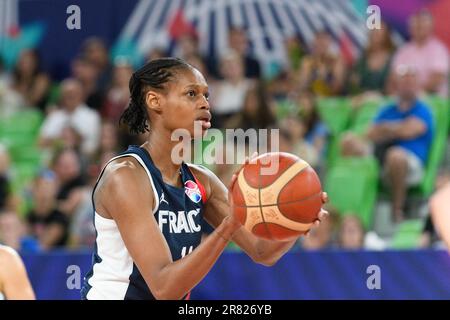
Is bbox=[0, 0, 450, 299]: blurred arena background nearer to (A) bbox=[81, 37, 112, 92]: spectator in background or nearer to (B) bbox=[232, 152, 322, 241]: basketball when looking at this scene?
(A) bbox=[81, 37, 112, 92]: spectator in background

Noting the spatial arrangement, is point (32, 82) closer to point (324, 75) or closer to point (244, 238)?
point (324, 75)

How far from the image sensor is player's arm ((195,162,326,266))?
4.03 metres

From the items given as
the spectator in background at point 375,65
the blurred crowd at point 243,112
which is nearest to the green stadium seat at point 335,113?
the blurred crowd at point 243,112

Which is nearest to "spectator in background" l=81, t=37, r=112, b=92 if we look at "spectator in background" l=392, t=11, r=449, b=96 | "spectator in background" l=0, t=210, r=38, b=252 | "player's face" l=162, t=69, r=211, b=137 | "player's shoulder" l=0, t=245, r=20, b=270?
"spectator in background" l=0, t=210, r=38, b=252

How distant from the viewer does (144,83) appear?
395cm

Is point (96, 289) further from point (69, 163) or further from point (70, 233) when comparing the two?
point (69, 163)

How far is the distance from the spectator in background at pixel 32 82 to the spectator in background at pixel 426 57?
12.7 ft

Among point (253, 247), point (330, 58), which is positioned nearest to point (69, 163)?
point (330, 58)

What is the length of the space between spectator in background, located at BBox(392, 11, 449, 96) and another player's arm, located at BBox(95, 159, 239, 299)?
552cm

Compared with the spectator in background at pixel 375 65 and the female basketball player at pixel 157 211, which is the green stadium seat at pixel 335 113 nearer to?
the spectator in background at pixel 375 65

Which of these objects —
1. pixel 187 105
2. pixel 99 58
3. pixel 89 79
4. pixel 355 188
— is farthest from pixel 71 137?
pixel 187 105

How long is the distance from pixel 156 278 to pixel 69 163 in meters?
5.31

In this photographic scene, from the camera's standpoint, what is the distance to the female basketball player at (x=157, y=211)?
3.54m

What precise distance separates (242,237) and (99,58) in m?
6.05
